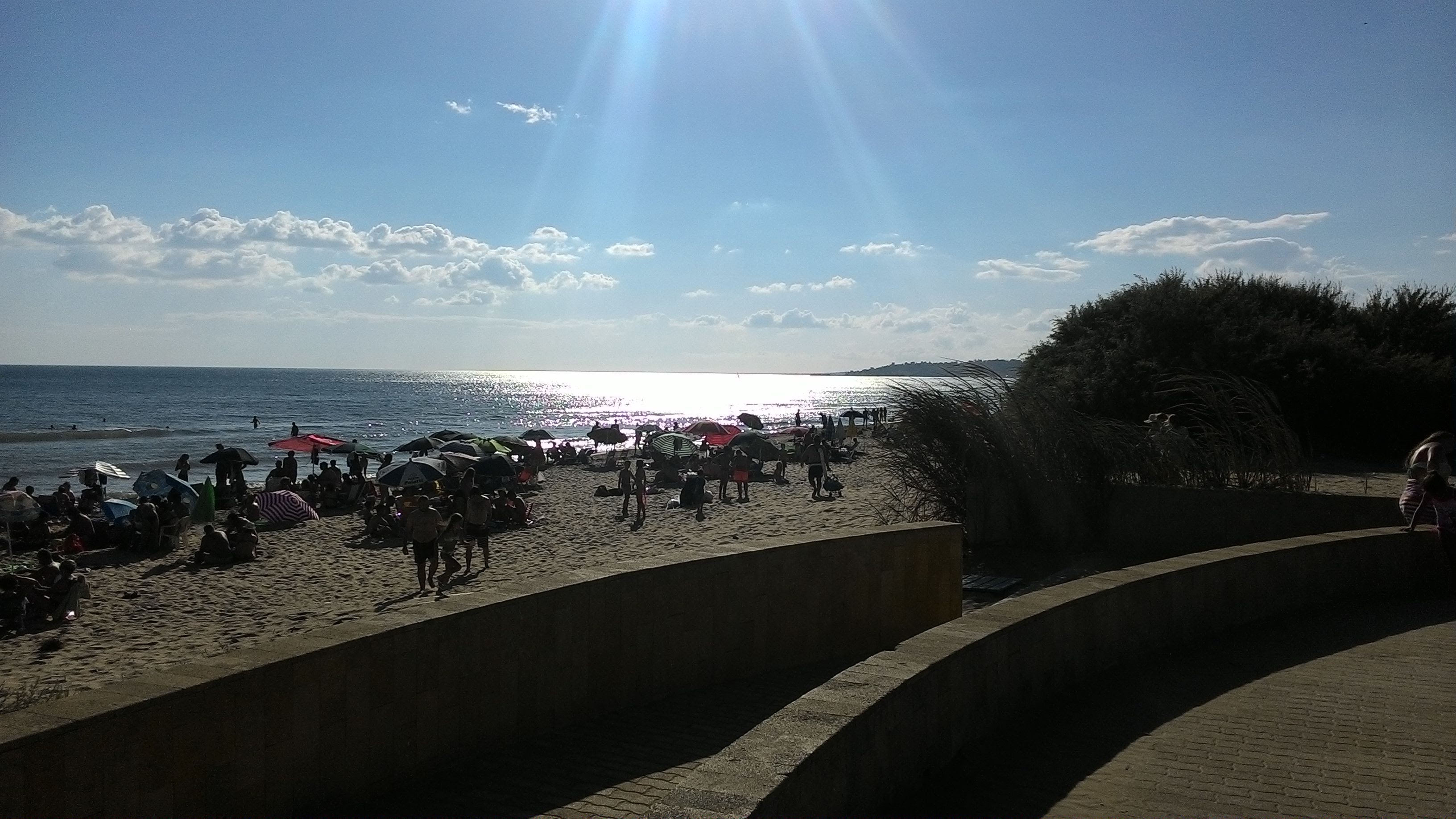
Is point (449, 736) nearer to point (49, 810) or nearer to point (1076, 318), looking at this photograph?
point (49, 810)

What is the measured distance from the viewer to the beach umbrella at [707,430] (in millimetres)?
37531

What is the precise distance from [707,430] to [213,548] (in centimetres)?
2288

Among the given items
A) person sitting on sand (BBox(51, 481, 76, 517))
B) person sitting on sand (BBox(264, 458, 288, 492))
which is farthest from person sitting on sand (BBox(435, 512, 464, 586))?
person sitting on sand (BBox(51, 481, 76, 517))

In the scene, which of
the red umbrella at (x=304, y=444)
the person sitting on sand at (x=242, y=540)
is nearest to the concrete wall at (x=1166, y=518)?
the person sitting on sand at (x=242, y=540)

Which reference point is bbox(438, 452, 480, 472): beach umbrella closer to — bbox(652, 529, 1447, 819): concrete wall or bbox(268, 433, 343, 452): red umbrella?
bbox(268, 433, 343, 452): red umbrella

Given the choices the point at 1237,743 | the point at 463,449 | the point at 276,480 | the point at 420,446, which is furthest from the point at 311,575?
the point at 420,446

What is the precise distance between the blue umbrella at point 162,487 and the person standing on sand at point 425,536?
9508 millimetres

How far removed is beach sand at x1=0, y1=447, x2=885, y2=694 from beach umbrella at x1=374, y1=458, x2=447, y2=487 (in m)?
1.41

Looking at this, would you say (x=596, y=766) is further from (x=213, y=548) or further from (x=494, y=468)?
(x=494, y=468)

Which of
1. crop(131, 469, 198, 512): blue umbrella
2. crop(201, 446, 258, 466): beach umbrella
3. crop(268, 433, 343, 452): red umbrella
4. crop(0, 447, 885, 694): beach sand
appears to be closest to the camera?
crop(0, 447, 885, 694): beach sand

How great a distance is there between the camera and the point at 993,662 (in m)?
4.29

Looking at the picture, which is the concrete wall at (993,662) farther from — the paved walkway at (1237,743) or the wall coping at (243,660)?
the wall coping at (243,660)

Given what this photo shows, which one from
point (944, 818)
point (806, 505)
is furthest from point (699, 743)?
point (806, 505)

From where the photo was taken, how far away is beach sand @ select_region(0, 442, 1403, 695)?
10.8 meters
